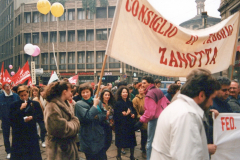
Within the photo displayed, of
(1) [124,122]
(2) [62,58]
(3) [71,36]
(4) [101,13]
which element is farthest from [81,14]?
(1) [124,122]

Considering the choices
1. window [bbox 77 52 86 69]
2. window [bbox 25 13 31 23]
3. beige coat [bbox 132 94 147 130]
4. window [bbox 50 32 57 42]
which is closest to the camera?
beige coat [bbox 132 94 147 130]

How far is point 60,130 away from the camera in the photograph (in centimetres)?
270

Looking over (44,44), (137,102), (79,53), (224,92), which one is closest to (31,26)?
(44,44)

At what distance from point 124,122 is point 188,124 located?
3.55m

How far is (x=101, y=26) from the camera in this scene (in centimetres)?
3130

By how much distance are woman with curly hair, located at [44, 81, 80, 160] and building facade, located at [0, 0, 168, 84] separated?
27.3 m

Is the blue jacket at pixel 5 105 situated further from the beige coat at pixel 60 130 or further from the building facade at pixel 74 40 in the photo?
the building facade at pixel 74 40

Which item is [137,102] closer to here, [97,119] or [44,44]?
[97,119]

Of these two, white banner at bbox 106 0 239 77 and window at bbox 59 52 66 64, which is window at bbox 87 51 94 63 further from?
white banner at bbox 106 0 239 77

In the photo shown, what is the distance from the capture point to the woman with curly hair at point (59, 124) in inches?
107

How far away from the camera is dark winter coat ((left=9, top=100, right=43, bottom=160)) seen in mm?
3703

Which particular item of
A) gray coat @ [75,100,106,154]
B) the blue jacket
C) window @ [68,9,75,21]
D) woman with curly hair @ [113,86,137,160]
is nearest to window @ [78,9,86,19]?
window @ [68,9,75,21]

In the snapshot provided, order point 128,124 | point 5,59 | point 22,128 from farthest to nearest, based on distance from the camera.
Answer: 1. point 5,59
2. point 128,124
3. point 22,128

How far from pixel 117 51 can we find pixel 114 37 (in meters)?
0.20
